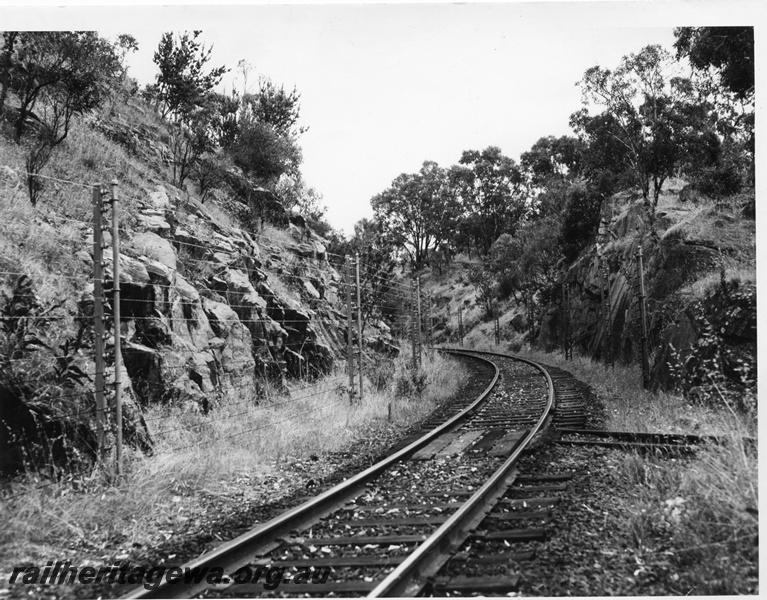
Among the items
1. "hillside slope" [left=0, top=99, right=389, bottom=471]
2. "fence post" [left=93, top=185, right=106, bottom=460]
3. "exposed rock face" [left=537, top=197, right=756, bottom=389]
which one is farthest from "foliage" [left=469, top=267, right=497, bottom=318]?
"fence post" [left=93, top=185, right=106, bottom=460]

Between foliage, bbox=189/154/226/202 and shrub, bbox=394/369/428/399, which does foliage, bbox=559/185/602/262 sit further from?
foliage, bbox=189/154/226/202

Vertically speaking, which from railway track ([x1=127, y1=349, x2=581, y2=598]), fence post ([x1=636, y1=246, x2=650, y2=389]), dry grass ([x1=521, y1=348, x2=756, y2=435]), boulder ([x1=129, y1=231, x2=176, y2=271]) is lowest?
railway track ([x1=127, y1=349, x2=581, y2=598])

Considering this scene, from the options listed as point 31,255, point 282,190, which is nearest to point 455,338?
point 282,190

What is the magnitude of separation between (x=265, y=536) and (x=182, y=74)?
1934cm

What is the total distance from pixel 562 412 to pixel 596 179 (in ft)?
67.8

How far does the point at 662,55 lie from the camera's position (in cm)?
2081

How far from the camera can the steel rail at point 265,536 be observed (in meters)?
3.96

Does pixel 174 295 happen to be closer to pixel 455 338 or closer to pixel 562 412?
pixel 562 412

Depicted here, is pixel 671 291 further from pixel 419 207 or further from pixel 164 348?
pixel 419 207

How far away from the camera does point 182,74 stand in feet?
65.6

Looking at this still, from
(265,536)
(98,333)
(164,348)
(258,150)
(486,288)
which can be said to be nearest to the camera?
(265,536)

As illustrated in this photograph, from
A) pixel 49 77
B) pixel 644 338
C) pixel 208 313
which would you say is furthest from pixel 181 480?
pixel 49 77

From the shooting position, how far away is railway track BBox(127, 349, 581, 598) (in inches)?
156

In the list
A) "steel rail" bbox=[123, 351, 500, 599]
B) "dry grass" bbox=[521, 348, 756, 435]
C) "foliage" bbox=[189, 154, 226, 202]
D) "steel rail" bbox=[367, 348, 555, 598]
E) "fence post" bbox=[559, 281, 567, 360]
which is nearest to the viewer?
"steel rail" bbox=[367, 348, 555, 598]
